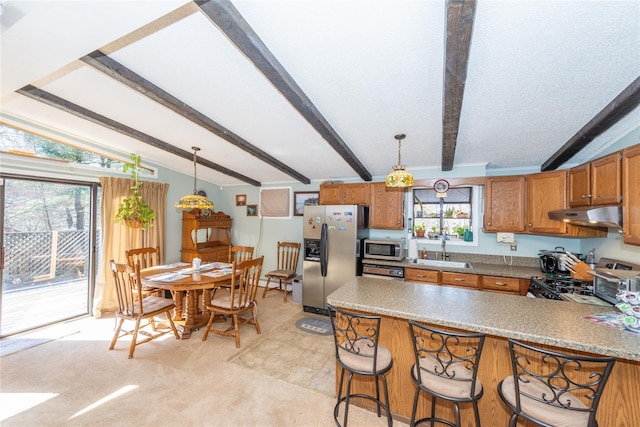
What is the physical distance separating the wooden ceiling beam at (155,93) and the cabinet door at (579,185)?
3847 millimetres

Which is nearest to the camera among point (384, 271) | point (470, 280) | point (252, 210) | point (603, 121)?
point (603, 121)

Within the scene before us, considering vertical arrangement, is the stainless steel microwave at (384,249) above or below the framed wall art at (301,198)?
below

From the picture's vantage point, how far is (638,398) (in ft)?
4.52

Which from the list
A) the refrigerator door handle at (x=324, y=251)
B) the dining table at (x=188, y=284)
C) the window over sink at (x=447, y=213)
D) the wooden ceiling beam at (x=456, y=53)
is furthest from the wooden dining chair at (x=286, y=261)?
the wooden ceiling beam at (x=456, y=53)

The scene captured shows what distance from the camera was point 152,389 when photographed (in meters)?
2.26

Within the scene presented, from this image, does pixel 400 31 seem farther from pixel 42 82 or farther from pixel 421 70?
pixel 42 82

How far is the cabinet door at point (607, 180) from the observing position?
2086 millimetres

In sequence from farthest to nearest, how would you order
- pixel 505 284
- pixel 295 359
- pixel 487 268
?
pixel 487 268
pixel 505 284
pixel 295 359

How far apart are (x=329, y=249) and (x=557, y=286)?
9.02 feet

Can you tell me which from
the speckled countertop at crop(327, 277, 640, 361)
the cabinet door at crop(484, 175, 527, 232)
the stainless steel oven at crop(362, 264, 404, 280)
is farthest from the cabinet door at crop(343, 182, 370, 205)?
the speckled countertop at crop(327, 277, 640, 361)

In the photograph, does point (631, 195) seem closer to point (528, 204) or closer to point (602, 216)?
point (602, 216)

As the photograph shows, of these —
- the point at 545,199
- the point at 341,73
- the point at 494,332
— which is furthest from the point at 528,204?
the point at 341,73

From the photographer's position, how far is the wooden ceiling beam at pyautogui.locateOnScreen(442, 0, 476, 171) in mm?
1317

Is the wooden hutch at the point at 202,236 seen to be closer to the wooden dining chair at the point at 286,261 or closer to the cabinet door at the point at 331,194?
the wooden dining chair at the point at 286,261
